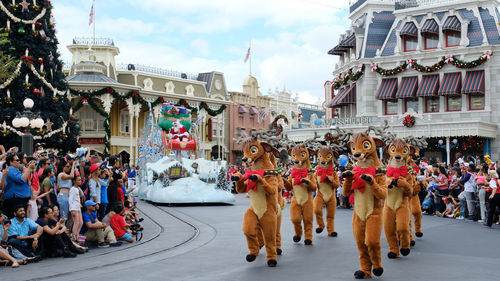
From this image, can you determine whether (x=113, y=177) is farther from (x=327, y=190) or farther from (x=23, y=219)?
(x=327, y=190)

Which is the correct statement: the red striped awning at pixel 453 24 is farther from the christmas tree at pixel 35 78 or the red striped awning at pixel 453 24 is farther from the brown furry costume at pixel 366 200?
the brown furry costume at pixel 366 200

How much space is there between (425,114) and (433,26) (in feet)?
16.9

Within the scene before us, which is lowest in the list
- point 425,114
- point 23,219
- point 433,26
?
point 23,219

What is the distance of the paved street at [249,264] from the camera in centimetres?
787

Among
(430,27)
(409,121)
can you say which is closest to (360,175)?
(409,121)

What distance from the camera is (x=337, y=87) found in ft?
119

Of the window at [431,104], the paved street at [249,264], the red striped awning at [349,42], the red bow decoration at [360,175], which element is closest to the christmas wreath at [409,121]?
the window at [431,104]

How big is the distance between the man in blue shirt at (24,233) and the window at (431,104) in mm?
26769

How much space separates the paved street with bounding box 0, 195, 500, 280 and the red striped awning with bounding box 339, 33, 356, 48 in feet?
75.1

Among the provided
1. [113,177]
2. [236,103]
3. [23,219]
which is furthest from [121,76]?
[23,219]

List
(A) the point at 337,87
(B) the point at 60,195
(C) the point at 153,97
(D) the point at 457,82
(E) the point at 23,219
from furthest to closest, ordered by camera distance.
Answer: (C) the point at 153,97 < (A) the point at 337,87 < (D) the point at 457,82 < (B) the point at 60,195 < (E) the point at 23,219

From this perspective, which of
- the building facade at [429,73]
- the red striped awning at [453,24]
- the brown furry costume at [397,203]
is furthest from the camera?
the red striped awning at [453,24]

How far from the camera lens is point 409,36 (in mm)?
32469

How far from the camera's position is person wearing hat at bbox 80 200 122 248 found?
10.5 m
